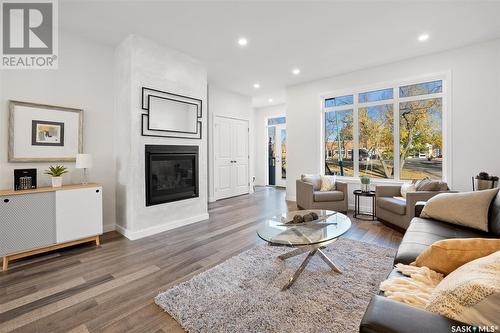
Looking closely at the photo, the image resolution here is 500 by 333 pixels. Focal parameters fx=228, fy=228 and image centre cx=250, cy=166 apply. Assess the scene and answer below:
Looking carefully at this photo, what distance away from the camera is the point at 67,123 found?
311cm

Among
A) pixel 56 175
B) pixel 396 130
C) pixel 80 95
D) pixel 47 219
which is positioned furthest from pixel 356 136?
pixel 47 219

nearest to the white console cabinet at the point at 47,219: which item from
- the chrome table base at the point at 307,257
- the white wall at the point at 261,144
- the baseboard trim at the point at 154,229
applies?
the baseboard trim at the point at 154,229

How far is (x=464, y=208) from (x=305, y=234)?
1.57 m

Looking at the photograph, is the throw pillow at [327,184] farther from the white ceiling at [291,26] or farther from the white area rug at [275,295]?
the white ceiling at [291,26]

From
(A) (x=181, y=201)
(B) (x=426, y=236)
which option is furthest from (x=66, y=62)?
(B) (x=426, y=236)

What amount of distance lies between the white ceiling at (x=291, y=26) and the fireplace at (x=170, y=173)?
1.63 meters

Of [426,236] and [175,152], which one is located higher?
[175,152]

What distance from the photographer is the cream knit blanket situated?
3.14 ft

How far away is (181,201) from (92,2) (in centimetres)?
277

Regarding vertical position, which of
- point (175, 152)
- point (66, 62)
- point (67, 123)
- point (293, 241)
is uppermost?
point (66, 62)

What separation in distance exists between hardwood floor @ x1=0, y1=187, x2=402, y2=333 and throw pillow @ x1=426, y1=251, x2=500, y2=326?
59.6 inches

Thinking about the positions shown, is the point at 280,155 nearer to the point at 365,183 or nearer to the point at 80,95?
the point at 365,183

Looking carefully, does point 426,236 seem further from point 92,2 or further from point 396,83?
point 92,2
